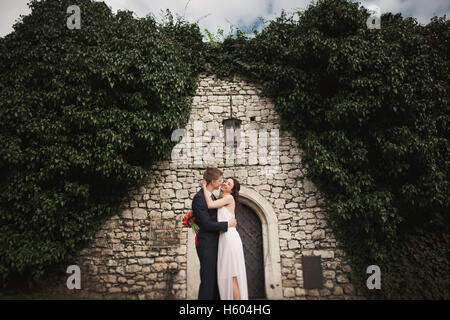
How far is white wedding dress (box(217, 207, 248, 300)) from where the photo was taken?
10.6 ft

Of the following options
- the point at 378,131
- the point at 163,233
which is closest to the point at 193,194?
the point at 163,233

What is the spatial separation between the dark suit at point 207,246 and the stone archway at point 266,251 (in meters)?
2.35

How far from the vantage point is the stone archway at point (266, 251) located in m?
5.39

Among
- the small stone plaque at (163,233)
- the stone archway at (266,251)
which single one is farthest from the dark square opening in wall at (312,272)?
the small stone plaque at (163,233)

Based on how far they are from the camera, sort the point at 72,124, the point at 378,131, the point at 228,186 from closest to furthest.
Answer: the point at 228,186 → the point at 72,124 → the point at 378,131

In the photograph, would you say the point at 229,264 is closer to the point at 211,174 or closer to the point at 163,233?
the point at 211,174

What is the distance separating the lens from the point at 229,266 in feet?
10.8

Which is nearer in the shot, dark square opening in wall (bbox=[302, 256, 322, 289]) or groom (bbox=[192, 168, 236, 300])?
groom (bbox=[192, 168, 236, 300])

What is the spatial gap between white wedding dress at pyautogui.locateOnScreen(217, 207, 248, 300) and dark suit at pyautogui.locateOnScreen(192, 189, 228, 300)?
0.29 ft

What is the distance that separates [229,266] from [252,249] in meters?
2.71

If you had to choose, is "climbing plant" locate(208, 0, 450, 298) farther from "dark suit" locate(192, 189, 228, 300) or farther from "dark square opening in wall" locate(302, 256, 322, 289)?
"dark suit" locate(192, 189, 228, 300)

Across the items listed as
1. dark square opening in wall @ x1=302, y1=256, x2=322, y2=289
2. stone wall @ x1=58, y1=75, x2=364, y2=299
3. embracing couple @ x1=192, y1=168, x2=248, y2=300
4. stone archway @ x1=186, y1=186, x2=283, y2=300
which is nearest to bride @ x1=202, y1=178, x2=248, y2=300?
embracing couple @ x1=192, y1=168, x2=248, y2=300

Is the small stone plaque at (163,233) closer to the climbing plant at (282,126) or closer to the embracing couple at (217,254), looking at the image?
the climbing plant at (282,126)

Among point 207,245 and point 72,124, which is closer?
point 207,245
